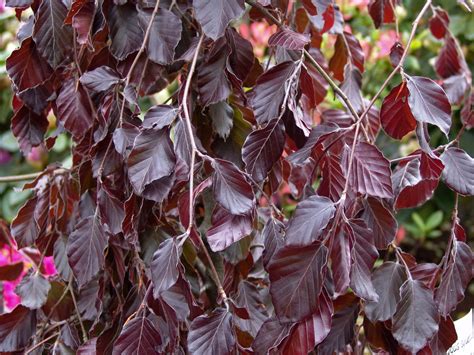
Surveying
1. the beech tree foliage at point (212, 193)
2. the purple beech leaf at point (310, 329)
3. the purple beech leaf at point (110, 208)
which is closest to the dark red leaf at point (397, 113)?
the beech tree foliage at point (212, 193)

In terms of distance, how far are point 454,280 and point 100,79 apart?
0.46 meters

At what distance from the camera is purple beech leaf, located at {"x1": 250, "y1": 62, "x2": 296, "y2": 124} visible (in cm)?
77

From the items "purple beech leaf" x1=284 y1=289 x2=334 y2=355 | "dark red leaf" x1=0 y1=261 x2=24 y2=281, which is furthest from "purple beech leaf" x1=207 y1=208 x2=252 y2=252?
"dark red leaf" x1=0 y1=261 x2=24 y2=281

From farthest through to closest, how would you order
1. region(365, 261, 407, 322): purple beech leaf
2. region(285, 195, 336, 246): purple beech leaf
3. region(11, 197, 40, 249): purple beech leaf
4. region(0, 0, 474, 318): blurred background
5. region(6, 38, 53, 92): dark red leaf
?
1. region(0, 0, 474, 318): blurred background
2. region(11, 197, 40, 249): purple beech leaf
3. region(6, 38, 53, 92): dark red leaf
4. region(365, 261, 407, 322): purple beech leaf
5. region(285, 195, 336, 246): purple beech leaf

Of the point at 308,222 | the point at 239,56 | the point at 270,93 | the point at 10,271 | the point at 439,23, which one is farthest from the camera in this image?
the point at 439,23

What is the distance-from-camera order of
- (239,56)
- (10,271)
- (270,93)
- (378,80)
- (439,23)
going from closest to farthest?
(270,93), (239,56), (10,271), (439,23), (378,80)

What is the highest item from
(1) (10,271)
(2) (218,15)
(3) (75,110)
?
(2) (218,15)

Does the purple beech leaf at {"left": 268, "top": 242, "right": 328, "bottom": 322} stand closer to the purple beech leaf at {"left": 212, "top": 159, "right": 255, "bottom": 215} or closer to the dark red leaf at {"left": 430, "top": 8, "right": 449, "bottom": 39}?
the purple beech leaf at {"left": 212, "top": 159, "right": 255, "bottom": 215}

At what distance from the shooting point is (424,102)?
0.72 meters

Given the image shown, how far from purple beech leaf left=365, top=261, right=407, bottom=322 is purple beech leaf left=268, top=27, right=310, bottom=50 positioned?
0.27m

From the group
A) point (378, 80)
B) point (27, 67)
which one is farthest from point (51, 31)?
point (378, 80)

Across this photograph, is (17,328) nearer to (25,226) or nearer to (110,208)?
(25,226)

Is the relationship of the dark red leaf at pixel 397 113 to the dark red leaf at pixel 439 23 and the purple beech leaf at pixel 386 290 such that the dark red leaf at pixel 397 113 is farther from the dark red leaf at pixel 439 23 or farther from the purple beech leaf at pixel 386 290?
the dark red leaf at pixel 439 23

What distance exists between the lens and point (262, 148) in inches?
29.4
